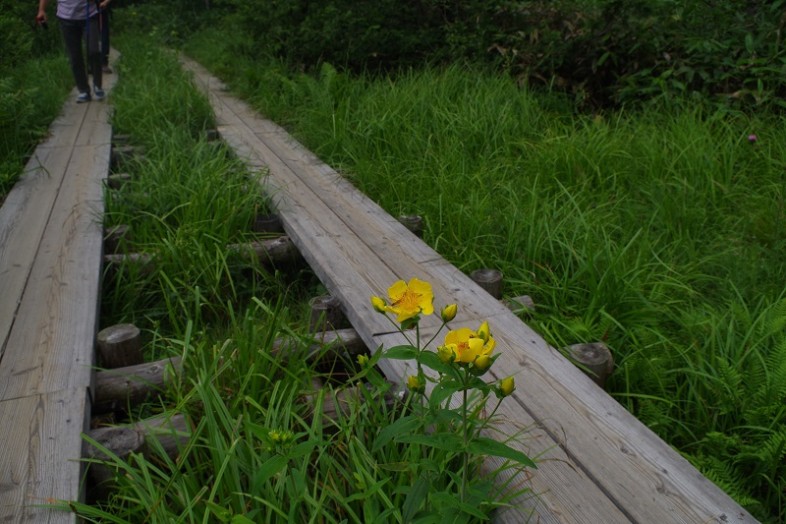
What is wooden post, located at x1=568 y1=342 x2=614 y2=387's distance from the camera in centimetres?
234

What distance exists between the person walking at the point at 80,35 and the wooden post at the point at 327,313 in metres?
5.44

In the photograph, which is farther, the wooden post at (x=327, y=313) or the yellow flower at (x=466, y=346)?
the wooden post at (x=327, y=313)

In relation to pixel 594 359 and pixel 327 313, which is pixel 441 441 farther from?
pixel 327 313

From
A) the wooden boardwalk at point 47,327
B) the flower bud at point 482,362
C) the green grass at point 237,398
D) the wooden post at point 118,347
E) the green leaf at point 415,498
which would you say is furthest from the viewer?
the wooden post at point 118,347

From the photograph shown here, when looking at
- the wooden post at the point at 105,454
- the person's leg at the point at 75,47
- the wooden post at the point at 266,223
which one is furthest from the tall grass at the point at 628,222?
the person's leg at the point at 75,47

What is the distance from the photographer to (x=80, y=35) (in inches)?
281

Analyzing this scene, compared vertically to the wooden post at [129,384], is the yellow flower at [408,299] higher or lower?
higher

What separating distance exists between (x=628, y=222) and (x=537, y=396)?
1.70 metres

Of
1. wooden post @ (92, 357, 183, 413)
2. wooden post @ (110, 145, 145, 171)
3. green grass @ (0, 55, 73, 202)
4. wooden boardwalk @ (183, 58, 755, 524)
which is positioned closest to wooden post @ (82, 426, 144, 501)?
wooden post @ (92, 357, 183, 413)

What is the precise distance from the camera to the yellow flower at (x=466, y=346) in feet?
4.54

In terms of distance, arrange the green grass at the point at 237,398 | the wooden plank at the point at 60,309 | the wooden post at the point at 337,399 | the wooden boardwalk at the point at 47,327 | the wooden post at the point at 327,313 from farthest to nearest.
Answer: the wooden post at the point at 327,313 < the wooden plank at the point at 60,309 < the wooden post at the point at 337,399 < the wooden boardwalk at the point at 47,327 < the green grass at the point at 237,398

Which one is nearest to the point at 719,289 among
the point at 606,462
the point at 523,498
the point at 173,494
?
the point at 606,462

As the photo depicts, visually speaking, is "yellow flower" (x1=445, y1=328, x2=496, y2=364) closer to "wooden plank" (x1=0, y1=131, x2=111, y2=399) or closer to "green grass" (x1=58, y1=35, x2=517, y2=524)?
"green grass" (x1=58, y1=35, x2=517, y2=524)

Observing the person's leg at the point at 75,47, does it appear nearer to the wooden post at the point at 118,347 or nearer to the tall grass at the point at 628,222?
the tall grass at the point at 628,222
